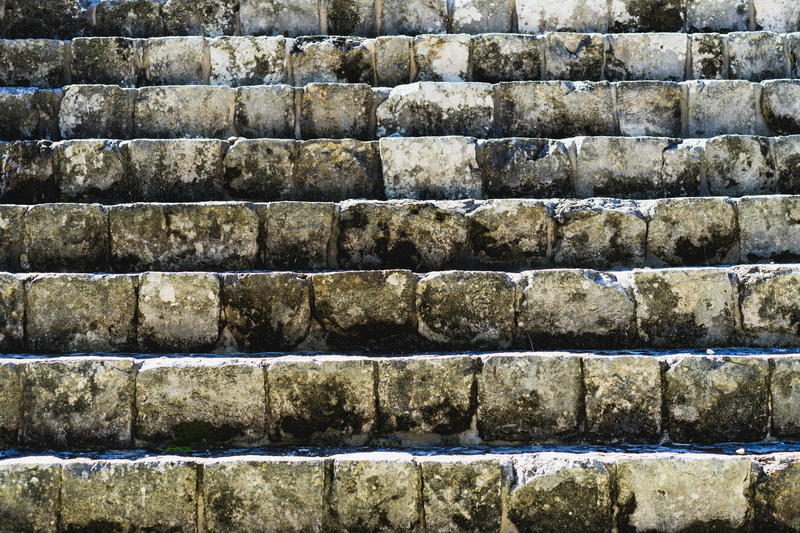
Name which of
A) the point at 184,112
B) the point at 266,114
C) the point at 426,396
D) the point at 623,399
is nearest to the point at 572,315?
the point at 623,399

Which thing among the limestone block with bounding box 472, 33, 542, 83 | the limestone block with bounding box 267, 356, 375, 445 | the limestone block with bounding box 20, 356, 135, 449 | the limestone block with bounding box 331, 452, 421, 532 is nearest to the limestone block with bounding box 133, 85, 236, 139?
the limestone block with bounding box 472, 33, 542, 83

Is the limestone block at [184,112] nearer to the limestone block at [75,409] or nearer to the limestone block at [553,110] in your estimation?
the limestone block at [553,110]

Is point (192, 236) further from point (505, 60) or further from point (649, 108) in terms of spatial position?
point (649, 108)

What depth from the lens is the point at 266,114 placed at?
16.5 feet

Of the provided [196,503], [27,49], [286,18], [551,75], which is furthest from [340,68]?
[196,503]

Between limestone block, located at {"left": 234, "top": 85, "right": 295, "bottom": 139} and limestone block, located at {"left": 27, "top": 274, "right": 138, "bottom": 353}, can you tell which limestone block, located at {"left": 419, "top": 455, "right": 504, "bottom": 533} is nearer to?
limestone block, located at {"left": 27, "top": 274, "right": 138, "bottom": 353}

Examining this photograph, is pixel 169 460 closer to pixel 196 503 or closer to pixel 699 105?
pixel 196 503

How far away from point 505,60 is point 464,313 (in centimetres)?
211

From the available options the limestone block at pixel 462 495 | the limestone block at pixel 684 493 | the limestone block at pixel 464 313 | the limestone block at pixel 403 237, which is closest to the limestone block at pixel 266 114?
the limestone block at pixel 403 237

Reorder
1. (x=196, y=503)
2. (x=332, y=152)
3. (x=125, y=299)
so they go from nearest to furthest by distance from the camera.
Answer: (x=196, y=503) → (x=125, y=299) → (x=332, y=152)

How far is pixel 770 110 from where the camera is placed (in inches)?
198

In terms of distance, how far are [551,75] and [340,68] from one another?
128 cm

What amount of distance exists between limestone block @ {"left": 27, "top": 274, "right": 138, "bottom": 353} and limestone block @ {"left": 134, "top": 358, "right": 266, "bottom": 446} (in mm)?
424

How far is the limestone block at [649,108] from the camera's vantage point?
16.4 ft
